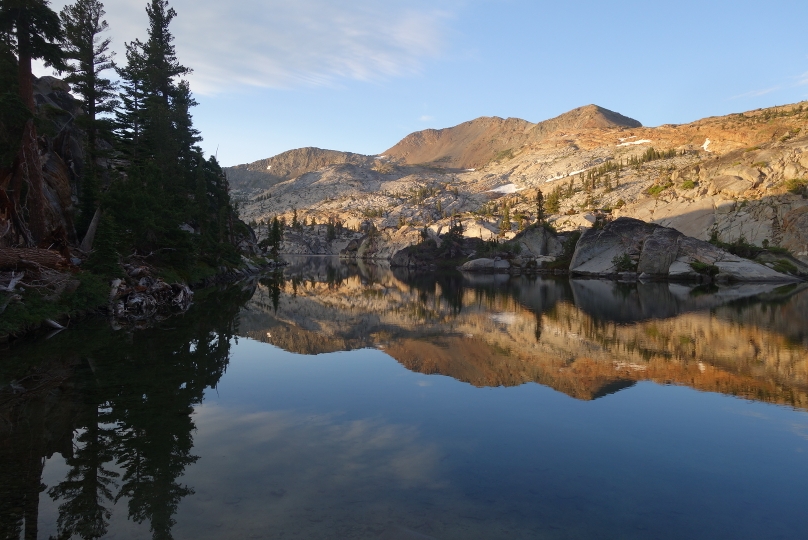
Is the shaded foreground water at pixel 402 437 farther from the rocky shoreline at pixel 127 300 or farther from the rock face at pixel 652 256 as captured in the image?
the rock face at pixel 652 256

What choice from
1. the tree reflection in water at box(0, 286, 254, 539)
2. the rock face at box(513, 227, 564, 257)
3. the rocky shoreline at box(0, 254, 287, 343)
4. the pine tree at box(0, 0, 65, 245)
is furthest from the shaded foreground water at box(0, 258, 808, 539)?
the rock face at box(513, 227, 564, 257)

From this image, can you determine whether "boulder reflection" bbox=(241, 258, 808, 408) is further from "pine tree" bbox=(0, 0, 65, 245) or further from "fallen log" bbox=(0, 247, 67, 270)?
"pine tree" bbox=(0, 0, 65, 245)

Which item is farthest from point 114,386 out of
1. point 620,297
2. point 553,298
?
point 620,297

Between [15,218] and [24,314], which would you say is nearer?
[24,314]

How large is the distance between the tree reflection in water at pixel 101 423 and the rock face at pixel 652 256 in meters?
69.7

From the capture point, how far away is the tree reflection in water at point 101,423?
7.33 meters

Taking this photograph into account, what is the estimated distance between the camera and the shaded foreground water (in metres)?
7.14

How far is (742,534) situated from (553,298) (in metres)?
38.2

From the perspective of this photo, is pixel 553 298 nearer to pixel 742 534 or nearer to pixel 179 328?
pixel 179 328

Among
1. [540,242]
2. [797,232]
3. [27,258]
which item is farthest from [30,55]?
[540,242]

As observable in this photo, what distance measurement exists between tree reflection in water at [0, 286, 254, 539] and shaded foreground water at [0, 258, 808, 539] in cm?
5

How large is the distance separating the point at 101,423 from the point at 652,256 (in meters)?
78.7

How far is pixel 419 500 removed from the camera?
764 centimetres

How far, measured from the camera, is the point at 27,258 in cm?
2075
